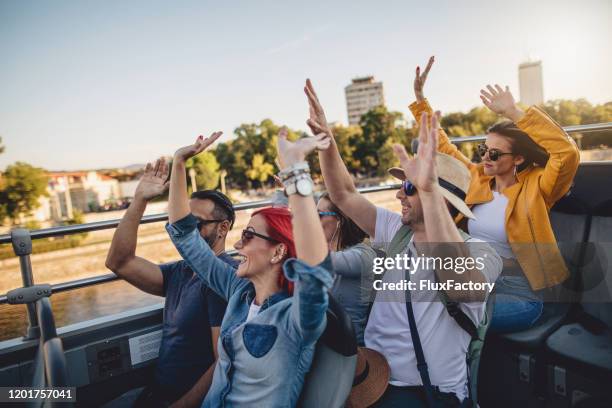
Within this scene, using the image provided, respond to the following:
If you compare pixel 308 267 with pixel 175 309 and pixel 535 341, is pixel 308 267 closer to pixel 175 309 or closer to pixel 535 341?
pixel 175 309

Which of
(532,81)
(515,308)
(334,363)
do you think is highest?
(532,81)

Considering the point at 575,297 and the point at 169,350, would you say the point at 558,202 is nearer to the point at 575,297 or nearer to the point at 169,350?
the point at 575,297

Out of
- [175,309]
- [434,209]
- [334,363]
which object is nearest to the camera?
[334,363]

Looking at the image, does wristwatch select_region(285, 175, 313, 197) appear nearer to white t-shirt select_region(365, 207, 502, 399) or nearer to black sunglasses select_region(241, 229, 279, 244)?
black sunglasses select_region(241, 229, 279, 244)

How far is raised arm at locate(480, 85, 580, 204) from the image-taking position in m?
2.41

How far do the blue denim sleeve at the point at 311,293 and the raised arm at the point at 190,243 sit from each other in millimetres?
721

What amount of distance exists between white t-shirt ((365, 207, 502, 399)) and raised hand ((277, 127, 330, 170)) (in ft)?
2.47

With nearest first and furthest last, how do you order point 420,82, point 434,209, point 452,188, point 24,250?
point 434,209 < point 452,188 < point 24,250 < point 420,82

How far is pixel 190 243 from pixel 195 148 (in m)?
0.45

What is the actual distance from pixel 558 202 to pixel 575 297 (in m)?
0.64

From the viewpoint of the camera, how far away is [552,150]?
8.06ft

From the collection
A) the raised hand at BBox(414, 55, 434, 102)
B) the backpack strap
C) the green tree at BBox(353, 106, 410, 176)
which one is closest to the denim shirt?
the backpack strap

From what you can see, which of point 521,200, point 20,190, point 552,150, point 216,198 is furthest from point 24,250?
point 20,190

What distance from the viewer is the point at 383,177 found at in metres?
50.6
